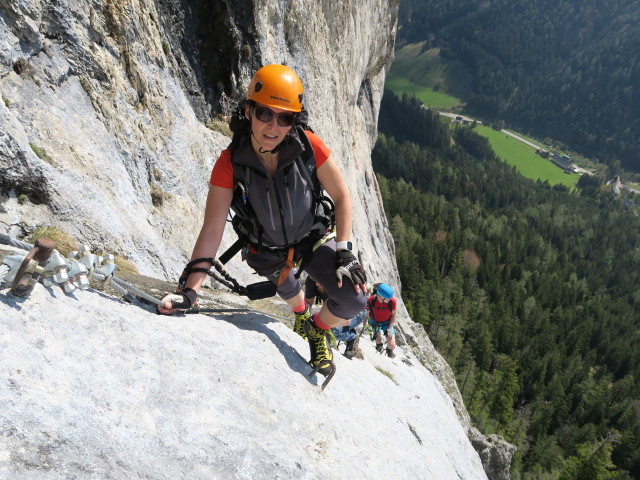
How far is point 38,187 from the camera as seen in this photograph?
6.60m

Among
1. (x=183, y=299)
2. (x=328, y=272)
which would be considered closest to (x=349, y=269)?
(x=328, y=272)

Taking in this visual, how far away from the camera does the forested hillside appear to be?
58.0 m

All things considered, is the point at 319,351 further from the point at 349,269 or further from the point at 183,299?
the point at 183,299

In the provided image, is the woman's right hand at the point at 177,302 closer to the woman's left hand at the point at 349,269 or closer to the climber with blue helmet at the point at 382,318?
the woman's left hand at the point at 349,269

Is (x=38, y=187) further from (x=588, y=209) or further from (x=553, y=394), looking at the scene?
(x=588, y=209)

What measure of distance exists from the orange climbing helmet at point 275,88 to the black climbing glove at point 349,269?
69.4 inches

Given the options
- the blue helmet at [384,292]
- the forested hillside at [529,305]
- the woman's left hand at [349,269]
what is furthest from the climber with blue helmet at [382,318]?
the forested hillside at [529,305]

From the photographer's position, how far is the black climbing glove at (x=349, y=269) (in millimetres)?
5062

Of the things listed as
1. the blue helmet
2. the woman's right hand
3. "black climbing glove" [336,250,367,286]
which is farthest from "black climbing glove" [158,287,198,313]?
the blue helmet

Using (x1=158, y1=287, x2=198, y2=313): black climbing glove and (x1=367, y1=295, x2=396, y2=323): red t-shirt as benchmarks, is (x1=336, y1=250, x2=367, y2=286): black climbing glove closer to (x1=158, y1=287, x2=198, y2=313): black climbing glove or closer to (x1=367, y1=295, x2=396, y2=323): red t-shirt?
(x1=158, y1=287, x2=198, y2=313): black climbing glove

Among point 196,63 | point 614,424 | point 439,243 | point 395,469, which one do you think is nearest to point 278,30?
point 196,63

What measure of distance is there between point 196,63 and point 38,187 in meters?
9.64

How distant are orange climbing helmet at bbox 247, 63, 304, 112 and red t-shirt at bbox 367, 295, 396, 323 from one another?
32.8 ft

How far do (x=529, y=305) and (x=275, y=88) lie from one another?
9912 centimetres
